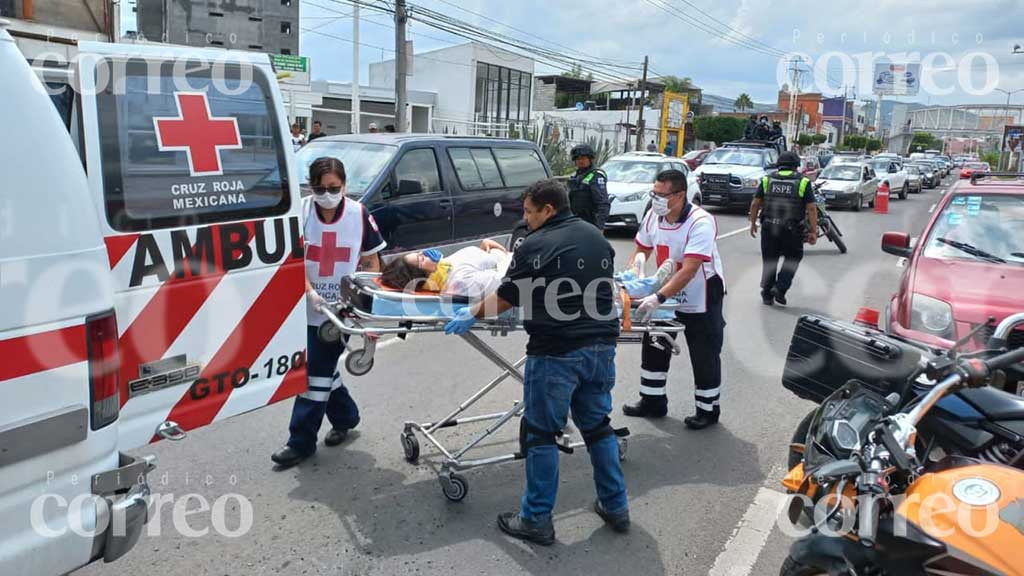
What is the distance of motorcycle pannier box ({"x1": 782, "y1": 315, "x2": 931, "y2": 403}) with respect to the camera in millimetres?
2963

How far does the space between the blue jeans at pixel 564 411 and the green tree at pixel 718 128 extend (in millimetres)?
48744

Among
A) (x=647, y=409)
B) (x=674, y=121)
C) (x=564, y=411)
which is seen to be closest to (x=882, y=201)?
(x=674, y=121)

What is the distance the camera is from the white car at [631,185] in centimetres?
1368

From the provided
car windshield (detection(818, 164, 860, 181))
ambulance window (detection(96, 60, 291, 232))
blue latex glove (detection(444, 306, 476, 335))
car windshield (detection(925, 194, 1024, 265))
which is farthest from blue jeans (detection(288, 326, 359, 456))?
car windshield (detection(818, 164, 860, 181))

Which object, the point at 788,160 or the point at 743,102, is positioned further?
the point at 743,102

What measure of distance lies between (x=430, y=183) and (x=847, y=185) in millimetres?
16316

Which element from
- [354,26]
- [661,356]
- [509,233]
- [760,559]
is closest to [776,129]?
[354,26]

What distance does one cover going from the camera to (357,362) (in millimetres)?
3943

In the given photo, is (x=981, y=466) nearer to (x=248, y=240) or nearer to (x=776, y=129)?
(x=248, y=240)

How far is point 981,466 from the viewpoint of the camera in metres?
2.32

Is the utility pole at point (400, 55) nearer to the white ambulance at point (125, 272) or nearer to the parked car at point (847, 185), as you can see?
the parked car at point (847, 185)

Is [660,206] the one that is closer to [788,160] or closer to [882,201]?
[788,160]

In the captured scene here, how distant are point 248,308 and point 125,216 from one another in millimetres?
637

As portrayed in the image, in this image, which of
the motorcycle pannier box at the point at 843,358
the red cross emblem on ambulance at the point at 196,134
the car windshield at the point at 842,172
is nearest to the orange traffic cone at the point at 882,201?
the car windshield at the point at 842,172
